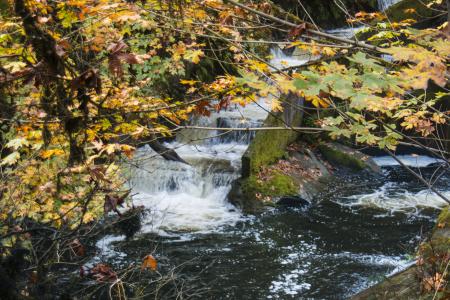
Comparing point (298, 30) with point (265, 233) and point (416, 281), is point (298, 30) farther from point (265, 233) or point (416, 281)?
point (265, 233)

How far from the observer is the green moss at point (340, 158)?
12711 millimetres

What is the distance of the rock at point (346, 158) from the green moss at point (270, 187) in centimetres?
270

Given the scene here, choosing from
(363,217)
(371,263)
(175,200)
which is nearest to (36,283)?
(371,263)

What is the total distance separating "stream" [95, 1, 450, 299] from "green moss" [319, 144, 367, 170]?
0.67 metres

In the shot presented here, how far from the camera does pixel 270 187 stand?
10477 millimetres

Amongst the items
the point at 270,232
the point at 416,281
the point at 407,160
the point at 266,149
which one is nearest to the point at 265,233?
the point at 270,232

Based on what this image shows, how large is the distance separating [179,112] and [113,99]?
1.24 m

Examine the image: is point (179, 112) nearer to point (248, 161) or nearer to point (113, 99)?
point (113, 99)

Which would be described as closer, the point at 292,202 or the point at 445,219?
the point at 445,219

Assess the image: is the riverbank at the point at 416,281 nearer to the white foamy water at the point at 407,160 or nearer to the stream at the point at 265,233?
the stream at the point at 265,233

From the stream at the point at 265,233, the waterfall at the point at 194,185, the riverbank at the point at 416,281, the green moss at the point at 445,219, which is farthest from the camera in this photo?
the waterfall at the point at 194,185

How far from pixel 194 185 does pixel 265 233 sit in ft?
8.96

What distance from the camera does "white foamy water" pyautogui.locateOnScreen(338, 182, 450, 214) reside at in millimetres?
10000

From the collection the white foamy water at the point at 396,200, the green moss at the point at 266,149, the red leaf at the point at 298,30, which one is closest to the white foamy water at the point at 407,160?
the white foamy water at the point at 396,200
